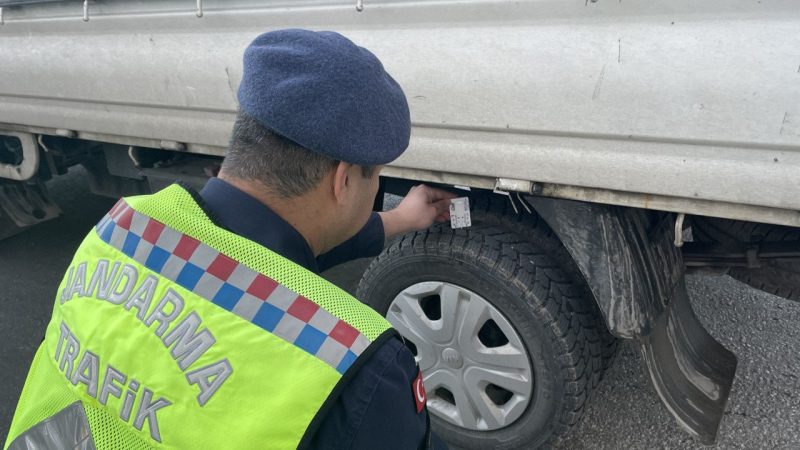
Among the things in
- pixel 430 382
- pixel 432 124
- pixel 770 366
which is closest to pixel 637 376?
pixel 770 366

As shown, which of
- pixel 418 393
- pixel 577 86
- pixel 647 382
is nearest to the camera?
pixel 418 393

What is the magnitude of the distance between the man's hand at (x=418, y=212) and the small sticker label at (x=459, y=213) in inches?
1.7

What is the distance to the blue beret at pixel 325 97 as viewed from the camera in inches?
41.7

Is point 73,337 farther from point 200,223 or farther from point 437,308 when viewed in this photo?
point 437,308

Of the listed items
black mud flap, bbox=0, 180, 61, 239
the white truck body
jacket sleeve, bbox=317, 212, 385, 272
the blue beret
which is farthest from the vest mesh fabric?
black mud flap, bbox=0, 180, 61, 239

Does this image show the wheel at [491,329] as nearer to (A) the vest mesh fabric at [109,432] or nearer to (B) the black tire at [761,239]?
(B) the black tire at [761,239]

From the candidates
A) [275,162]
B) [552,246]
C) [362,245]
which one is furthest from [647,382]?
[275,162]

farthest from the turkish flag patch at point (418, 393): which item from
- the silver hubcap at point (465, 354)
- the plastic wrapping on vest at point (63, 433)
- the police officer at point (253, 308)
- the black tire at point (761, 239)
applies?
the black tire at point (761, 239)

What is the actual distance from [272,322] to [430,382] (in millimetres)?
1483

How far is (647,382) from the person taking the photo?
7.04ft

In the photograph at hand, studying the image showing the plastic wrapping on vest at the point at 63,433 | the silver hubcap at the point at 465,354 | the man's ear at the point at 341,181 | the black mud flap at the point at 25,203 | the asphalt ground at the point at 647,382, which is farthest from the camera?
the black mud flap at the point at 25,203

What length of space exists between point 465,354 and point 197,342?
1389 millimetres

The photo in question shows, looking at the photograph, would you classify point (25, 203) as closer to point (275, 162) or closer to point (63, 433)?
point (63, 433)

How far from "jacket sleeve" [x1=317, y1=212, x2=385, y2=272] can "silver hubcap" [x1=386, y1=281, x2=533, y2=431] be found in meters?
0.35
